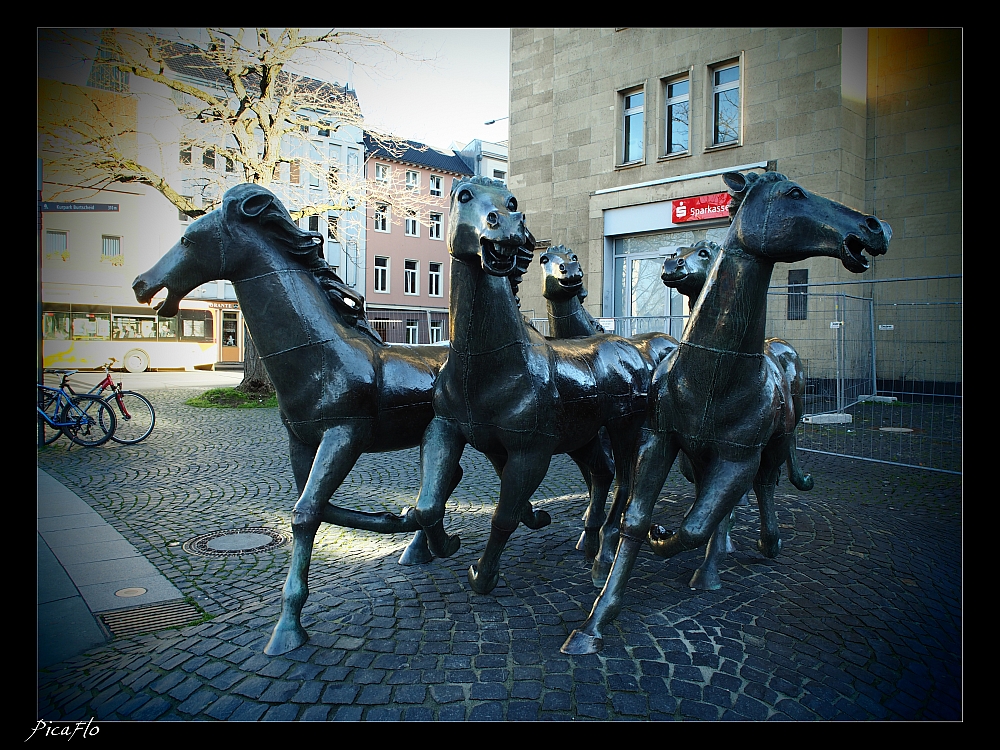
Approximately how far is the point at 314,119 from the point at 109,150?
440 cm

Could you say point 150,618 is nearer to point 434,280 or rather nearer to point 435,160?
point 434,280

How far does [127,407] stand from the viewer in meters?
10.4

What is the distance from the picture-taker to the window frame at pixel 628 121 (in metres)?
15.5

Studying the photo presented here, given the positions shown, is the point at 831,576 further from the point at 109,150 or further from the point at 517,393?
the point at 109,150

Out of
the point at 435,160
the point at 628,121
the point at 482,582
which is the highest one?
the point at 435,160

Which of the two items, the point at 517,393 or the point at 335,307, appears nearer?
the point at 517,393

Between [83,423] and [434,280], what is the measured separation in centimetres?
2714

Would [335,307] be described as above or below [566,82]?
below

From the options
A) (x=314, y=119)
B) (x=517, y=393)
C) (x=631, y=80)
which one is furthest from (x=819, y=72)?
(x=517, y=393)

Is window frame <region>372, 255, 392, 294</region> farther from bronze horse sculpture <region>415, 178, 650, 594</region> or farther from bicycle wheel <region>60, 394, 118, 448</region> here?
bronze horse sculpture <region>415, 178, 650, 594</region>

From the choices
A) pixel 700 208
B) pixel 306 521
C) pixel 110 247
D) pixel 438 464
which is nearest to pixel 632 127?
pixel 700 208

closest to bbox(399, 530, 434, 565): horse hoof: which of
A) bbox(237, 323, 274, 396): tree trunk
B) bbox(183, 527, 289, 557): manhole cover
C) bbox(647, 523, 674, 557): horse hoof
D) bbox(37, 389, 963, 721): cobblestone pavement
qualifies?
bbox(37, 389, 963, 721): cobblestone pavement

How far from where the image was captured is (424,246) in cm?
3478

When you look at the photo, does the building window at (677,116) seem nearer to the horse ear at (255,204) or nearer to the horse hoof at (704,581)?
the horse hoof at (704,581)
